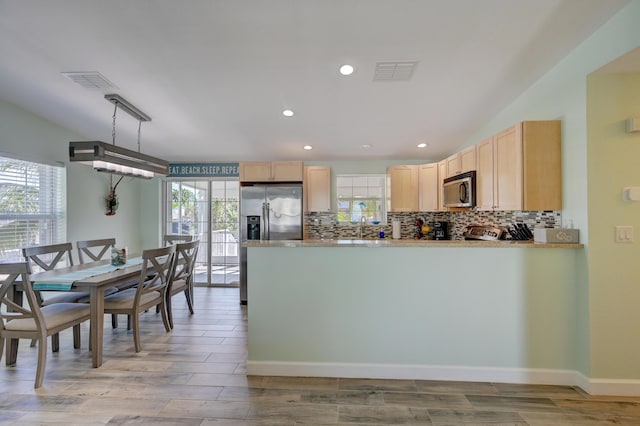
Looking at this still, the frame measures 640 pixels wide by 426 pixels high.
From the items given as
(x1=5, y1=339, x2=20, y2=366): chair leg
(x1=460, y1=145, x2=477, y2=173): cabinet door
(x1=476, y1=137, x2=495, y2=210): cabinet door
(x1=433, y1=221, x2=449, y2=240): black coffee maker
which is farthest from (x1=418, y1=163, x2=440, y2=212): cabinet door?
(x1=5, y1=339, x2=20, y2=366): chair leg

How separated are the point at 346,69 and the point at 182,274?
308 cm

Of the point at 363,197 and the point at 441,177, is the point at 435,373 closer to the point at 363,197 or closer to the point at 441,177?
the point at 441,177

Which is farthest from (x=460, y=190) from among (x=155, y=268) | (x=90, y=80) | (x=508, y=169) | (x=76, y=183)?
(x=76, y=183)

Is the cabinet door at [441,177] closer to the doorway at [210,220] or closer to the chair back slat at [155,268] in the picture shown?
the doorway at [210,220]

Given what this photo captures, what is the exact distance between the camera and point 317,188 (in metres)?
4.87

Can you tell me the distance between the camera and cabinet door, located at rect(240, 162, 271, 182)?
15.1ft

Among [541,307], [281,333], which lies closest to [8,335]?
[281,333]

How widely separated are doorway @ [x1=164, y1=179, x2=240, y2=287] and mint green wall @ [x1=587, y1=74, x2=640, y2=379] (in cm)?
495

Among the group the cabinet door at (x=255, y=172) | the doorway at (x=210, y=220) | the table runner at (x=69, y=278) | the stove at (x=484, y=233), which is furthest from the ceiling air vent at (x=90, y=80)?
the stove at (x=484, y=233)

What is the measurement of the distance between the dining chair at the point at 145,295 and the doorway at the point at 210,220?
6.88 ft

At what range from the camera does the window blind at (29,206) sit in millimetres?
3275

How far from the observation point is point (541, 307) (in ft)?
7.29

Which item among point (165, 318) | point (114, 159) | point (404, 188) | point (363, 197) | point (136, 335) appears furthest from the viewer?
point (363, 197)

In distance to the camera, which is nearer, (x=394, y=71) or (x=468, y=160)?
(x=394, y=71)
